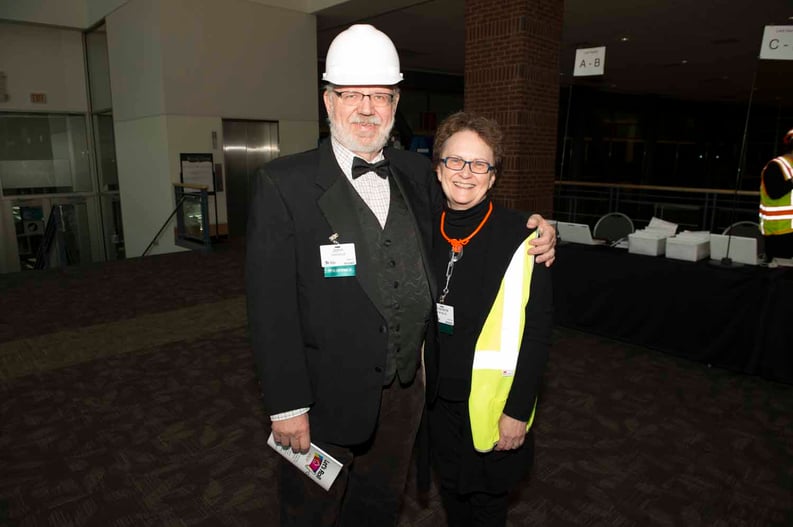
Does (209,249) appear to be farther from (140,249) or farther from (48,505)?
(48,505)

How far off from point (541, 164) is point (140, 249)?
772cm

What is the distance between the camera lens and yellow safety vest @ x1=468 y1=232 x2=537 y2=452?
160 centimetres

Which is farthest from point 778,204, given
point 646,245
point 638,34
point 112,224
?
point 112,224

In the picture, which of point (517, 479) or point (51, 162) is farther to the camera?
point (51, 162)

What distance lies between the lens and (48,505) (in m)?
2.45

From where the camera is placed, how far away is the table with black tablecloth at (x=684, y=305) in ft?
11.7

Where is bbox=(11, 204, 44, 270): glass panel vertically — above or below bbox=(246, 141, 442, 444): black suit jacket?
below

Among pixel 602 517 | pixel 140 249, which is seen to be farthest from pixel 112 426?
pixel 140 249

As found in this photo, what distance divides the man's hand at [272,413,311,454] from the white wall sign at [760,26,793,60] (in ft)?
13.8

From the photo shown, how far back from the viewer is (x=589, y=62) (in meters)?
5.87

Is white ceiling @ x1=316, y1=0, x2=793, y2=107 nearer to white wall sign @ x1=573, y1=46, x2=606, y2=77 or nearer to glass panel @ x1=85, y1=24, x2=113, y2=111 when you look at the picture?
white wall sign @ x1=573, y1=46, x2=606, y2=77

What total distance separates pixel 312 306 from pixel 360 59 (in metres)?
0.71

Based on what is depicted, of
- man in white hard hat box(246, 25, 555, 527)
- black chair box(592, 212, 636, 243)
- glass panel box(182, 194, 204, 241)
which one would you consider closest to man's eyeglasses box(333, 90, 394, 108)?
man in white hard hat box(246, 25, 555, 527)

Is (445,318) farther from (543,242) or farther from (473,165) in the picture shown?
(473,165)
